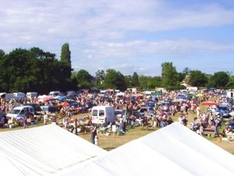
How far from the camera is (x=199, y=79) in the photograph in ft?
406

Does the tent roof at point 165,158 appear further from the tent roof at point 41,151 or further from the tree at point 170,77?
the tree at point 170,77

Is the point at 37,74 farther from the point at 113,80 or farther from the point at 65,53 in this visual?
the point at 65,53

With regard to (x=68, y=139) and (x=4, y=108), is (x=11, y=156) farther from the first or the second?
(x=4, y=108)

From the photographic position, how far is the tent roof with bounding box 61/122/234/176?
7.84 metres

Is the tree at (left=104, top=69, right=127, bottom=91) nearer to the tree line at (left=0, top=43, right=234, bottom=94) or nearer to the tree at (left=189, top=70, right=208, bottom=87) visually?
the tree line at (left=0, top=43, right=234, bottom=94)

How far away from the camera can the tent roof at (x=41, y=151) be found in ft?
25.3

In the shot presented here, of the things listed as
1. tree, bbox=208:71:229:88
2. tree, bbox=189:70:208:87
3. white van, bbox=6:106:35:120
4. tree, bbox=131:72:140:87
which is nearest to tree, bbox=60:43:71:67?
tree, bbox=131:72:140:87

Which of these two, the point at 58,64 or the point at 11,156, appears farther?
the point at 58,64

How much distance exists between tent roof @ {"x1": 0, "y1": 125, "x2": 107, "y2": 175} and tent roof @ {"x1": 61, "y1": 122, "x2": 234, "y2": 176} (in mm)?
1083

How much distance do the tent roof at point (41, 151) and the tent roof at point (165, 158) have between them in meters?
1.08

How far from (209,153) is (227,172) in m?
1.49

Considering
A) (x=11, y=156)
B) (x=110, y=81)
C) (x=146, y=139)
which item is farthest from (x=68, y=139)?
(x=110, y=81)

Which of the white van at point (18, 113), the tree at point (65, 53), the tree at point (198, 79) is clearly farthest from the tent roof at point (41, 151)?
the tree at point (198, 79)

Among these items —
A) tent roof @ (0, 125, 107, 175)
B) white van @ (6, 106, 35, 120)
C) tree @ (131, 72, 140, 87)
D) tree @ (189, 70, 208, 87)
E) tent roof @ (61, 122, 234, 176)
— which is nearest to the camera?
tent roof @ (0, 125, 107, 175)
